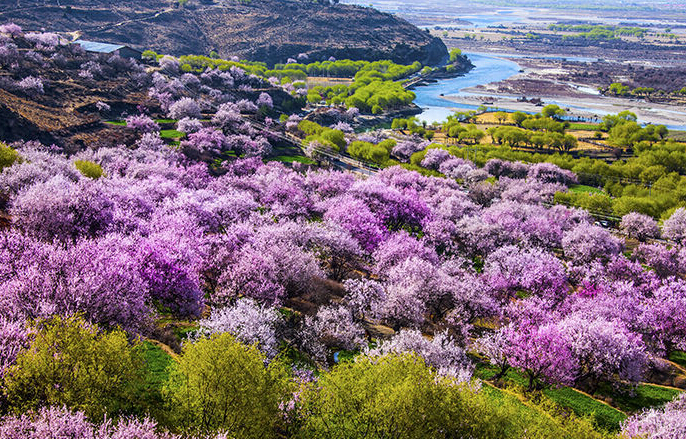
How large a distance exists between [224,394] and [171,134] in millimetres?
73715

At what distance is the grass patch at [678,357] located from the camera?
124 ft

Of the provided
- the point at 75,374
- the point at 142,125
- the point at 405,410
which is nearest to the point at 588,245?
the point at 405,410

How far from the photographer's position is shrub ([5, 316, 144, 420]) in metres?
16.0

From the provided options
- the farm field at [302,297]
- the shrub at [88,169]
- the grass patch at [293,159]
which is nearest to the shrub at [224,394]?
the farm field at [302,297]

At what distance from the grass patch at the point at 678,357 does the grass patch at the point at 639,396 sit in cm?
593

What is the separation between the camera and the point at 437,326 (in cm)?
3653

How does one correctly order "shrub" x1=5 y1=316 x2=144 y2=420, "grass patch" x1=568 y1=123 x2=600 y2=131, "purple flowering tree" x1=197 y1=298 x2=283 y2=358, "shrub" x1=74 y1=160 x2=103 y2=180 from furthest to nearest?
"grass patch" x1=568 y1=123 x2=600 y2=131 < "shrub" x1=74 y1=160 x2=103 y2=180 < "purple flowering tree" x1=197 y1=298 x2=283 y2=358 < "shrub" x1=5 y1=316 x2=144 y2=420

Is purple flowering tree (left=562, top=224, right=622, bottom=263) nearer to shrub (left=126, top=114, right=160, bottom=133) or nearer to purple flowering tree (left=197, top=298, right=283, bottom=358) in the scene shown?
purple flowering tree (left=197, top=298, right=283, bottom=358)

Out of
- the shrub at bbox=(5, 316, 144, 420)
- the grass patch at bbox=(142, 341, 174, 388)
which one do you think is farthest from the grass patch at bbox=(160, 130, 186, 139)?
the shrub at bbox=(5, 316, 144, 420)

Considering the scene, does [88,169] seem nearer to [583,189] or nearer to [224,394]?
[224,394]

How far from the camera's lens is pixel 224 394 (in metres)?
17.8

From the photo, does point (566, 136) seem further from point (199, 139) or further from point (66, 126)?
point (66, 126)

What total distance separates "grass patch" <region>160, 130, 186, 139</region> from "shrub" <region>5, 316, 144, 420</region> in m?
67.7

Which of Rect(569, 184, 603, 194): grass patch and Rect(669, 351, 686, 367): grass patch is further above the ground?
Rect(669, 351, 686, 367): grass patch
